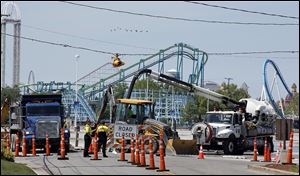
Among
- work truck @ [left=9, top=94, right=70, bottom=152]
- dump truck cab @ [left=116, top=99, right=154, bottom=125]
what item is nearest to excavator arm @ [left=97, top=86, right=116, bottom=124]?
dump truck cab @ [left=116, top=99, right=154, bottom=125]

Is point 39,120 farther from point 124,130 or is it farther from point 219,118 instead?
point 219,118

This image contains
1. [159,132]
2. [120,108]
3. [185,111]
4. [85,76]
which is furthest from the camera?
[85,76]

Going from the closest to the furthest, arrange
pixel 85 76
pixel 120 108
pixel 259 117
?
pixel 120 108
pixel 259 117
pixel 85 76

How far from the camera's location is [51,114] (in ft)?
123

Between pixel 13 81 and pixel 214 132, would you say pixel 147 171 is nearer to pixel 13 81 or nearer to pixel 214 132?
pixel 214 132

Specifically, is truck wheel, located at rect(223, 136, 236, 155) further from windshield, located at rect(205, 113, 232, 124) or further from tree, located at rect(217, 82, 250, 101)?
tree, located at rect(217, 82, 250, 101)

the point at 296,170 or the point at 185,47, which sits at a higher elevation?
Result: the point at 185,47

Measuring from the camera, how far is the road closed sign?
111 feet

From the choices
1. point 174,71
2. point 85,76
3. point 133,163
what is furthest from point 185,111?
point 133,163

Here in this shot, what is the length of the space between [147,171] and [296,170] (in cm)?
486

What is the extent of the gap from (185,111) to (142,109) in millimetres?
74440

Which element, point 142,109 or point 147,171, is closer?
point 147,171

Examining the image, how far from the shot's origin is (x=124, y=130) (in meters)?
34.0

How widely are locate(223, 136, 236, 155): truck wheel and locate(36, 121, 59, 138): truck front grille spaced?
365 inches
